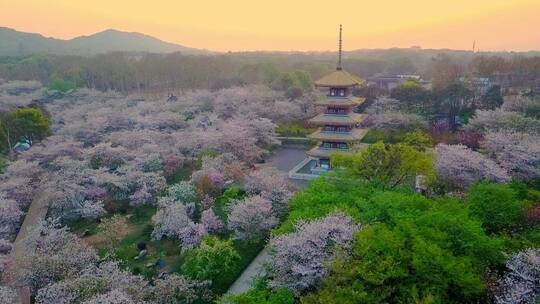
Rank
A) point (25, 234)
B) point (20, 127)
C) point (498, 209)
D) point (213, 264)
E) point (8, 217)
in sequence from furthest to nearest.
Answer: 1. point (20, 127)
2. point (25, 234)
3. point (8, 217)
4. point (213, 264)
5. point (498, 209)

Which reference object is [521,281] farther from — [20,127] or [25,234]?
[20,127]

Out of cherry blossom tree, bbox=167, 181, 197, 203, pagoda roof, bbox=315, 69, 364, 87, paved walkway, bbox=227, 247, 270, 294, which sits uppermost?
pagoda roof, bbox=315, 69, 364, 87

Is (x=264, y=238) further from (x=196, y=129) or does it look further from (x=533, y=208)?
(x=196, y=129)

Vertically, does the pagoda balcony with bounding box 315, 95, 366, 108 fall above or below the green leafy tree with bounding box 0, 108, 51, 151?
above

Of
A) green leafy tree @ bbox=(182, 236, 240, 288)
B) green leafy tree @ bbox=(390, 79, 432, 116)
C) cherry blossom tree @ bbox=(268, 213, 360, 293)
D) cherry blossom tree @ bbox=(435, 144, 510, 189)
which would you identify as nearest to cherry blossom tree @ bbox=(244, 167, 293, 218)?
green leafy tree @ bbox=(182, 236, 240, 288)

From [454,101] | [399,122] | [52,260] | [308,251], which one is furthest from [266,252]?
[454,101]

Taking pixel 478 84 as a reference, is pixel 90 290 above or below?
below

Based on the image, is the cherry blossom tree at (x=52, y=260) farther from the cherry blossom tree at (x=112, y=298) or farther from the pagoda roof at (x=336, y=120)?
the pagoda roof at (x=336, y=120)

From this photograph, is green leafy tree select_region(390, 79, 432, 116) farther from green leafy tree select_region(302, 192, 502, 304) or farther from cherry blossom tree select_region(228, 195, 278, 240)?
green leafy tree select_region(302, 192, 502, 304)

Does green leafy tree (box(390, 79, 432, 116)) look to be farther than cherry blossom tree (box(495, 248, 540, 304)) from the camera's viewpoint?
Yes
